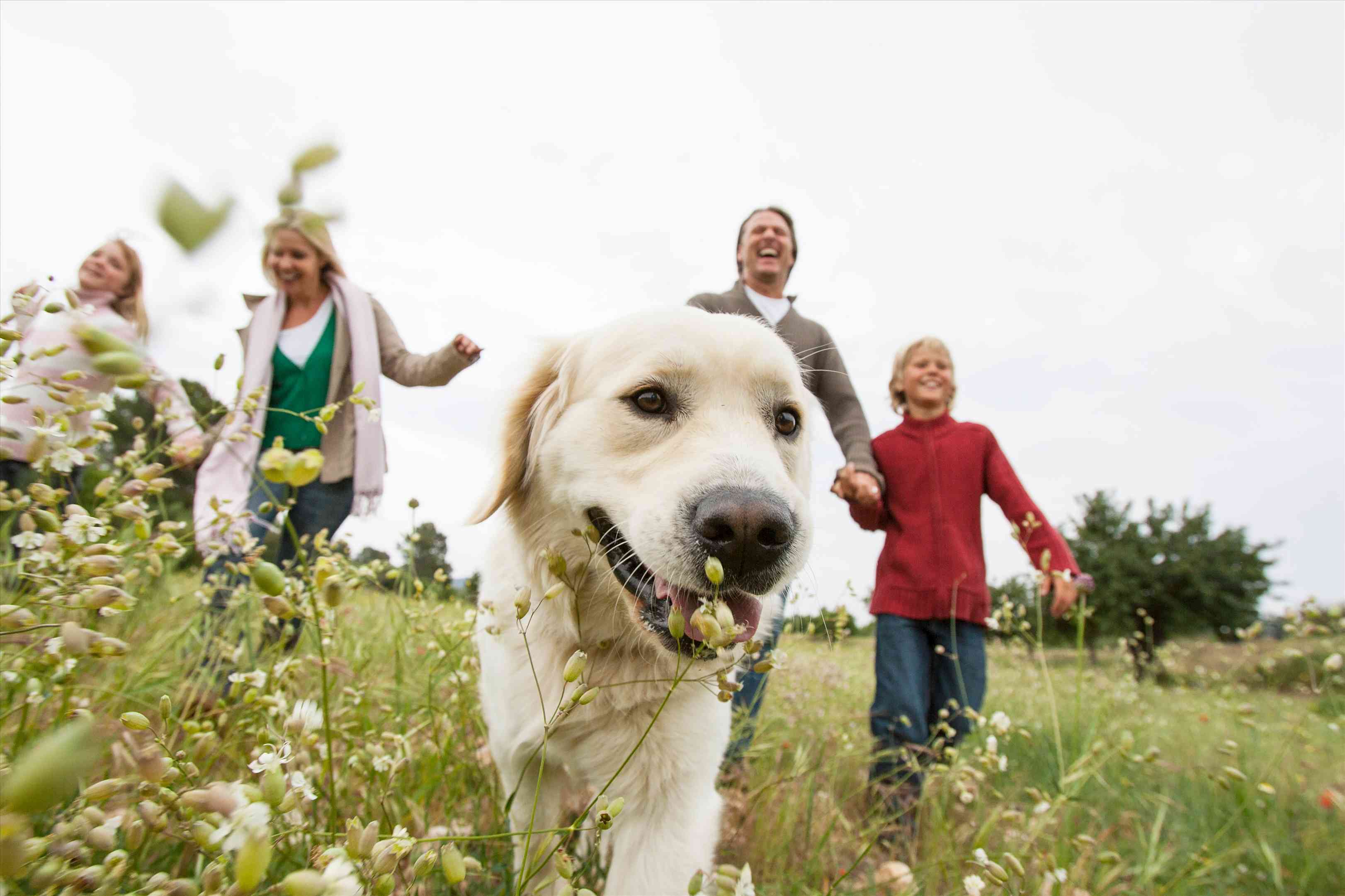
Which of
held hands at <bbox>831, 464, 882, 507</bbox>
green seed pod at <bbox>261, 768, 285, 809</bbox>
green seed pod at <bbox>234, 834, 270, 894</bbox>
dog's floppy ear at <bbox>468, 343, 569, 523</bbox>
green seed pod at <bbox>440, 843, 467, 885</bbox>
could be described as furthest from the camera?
held hands at <bbox>831, 464, 882, 507</bbox>

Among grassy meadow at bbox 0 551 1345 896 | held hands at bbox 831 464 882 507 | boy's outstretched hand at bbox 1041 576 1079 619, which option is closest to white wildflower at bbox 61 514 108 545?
grassy meadow at bbox 0 551 1345 896

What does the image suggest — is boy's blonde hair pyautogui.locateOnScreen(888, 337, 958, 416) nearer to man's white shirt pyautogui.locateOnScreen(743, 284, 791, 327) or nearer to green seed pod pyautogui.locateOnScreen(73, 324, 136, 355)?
man's white shirt pyautogui.locateOnScreen(743, 284, 791, 327)

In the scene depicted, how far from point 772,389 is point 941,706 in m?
2.86

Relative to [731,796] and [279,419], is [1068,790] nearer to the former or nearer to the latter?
[731,796]

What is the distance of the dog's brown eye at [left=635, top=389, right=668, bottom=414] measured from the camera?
2.29 m

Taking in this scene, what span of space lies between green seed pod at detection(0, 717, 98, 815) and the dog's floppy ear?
2116mm

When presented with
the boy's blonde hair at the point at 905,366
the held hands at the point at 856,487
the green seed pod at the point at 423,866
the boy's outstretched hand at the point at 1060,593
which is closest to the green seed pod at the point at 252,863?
the green seed pod at the point at 423,866

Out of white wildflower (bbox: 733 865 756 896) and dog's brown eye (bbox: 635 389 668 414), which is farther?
dog's brown eye (bbox: 635 389 668 414)

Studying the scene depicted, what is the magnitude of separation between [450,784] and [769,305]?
291 cm

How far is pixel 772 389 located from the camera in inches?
94.3

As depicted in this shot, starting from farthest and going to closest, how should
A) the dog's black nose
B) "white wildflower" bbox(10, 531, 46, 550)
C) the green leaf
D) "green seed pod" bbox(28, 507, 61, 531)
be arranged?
the dog's black nose < "white wildflower" bbox(10, 531, 46, 550) < "green seed pod" bbox(28, 507, 61, 531) < the green leaf

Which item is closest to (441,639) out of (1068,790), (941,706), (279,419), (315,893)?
(315,893)

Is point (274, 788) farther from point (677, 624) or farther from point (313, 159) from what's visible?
point (313, 159)

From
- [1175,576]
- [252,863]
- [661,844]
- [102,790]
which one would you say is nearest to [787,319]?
[661,844]
